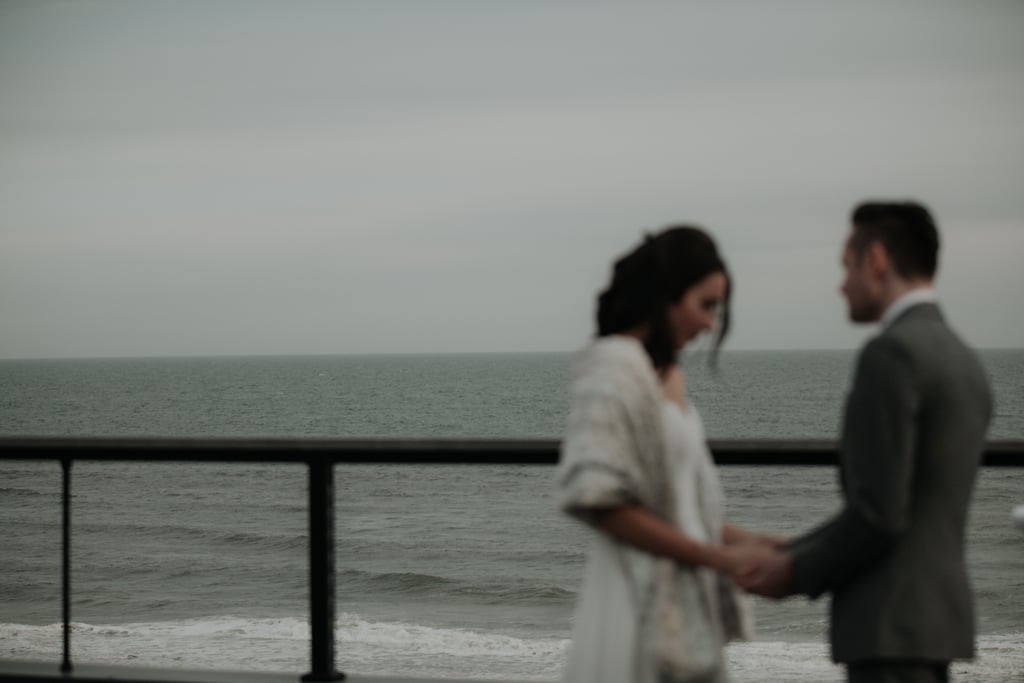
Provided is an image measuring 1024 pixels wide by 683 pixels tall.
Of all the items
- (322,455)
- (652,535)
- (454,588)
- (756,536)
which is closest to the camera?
(652,535)

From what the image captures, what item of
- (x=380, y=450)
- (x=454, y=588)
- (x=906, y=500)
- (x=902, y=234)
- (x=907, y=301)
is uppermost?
(x=902, y=234)

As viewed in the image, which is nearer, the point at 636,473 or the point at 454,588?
the point at 636,473

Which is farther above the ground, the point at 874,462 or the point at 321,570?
the point at 874,462

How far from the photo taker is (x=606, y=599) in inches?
83.7

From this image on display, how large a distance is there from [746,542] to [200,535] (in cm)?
2706

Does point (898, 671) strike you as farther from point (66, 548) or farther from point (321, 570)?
point (66, 548)

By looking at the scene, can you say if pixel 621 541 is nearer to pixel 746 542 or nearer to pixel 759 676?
pixel 746 542

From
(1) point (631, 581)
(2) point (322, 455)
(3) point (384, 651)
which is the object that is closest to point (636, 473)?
(1) point (631, 581)

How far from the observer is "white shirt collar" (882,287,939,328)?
203 cm

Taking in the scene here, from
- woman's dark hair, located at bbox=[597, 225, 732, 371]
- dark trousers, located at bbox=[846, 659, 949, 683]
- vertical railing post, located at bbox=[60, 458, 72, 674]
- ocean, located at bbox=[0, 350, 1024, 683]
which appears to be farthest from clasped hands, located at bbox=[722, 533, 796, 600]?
vertical railing post, located at bbox=[60, 458, 72, 674]

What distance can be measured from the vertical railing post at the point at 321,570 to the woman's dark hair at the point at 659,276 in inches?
60.3

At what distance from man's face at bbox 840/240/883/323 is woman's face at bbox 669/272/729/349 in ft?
0.73

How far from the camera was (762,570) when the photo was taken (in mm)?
2070

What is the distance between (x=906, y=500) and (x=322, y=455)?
72.4 inches
